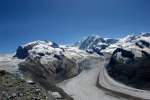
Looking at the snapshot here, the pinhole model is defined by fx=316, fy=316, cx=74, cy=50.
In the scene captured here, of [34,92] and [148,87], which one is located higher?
[34,92]

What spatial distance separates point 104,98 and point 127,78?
56.2 meters

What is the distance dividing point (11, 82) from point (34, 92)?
8206mm

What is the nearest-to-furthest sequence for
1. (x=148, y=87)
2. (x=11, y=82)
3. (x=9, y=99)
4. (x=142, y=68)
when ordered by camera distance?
(x=9, y=99), (x=11, y=82), (x=148, y=87), (x=142, y=68)

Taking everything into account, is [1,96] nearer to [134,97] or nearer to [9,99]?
[9,99]

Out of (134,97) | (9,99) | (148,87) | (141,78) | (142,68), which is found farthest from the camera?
(142,68)

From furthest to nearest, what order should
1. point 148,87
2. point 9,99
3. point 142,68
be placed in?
point 142,68 < point 148,87 < point 9,99

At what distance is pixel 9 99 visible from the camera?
49.2 meters

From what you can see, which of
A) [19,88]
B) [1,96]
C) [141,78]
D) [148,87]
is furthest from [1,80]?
[141,78]

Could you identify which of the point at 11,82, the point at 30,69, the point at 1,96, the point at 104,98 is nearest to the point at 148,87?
the point at 104,98

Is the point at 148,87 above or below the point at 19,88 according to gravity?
below

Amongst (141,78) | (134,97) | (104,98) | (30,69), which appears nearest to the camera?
(134,97)

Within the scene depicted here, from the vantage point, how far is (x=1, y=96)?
50.8 m

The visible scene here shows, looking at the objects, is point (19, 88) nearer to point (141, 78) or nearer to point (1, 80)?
point (1, 80)

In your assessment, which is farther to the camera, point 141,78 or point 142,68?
point 142,68
